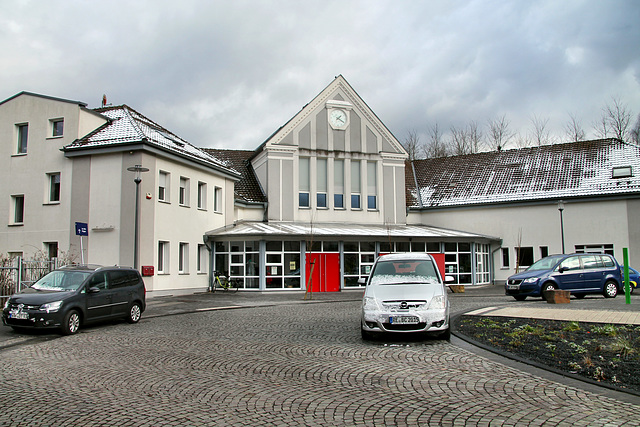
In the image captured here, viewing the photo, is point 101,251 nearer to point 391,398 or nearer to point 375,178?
point 375,178

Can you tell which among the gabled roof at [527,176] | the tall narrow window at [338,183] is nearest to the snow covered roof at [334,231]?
the tall narrow window at [338,183]

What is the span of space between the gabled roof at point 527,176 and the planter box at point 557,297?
17.2 meters

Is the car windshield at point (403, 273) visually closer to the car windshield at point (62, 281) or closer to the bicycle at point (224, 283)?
the car windshield at point (62, 281)

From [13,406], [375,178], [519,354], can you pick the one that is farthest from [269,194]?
[13,406]

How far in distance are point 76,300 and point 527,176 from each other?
32.8m

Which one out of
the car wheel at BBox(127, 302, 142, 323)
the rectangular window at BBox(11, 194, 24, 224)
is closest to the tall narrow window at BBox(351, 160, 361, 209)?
the rectangular window at BBox(11, 194, 24, 224)

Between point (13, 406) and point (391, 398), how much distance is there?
4.53m

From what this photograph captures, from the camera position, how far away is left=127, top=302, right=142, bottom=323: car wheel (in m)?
15.9

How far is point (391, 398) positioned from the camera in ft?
22.9

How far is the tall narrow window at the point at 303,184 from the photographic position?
36.7 m

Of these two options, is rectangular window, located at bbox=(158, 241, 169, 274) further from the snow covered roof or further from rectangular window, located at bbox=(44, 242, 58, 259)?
rectangular window, located at bbox=(44, 242, 58, 259)

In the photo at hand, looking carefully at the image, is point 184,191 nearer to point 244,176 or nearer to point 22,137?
point 22,137

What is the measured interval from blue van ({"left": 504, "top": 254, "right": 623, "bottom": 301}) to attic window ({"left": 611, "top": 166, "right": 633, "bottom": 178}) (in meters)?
15.1

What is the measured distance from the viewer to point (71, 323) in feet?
45.1
